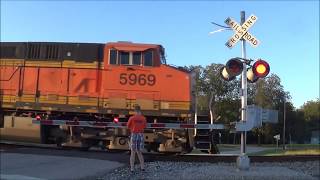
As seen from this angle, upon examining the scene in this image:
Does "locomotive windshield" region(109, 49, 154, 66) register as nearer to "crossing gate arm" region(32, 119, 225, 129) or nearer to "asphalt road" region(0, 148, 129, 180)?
"crossing gate arm" region(32, 119, 225, 129)

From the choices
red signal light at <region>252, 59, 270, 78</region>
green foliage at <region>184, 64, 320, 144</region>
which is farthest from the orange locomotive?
green foliage at <region>184, 64, 320, 144</region>

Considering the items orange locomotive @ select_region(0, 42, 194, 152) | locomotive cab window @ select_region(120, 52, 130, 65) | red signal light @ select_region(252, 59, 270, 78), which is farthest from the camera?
locomotive cab window @ select_region(120, 52, 130, 65)

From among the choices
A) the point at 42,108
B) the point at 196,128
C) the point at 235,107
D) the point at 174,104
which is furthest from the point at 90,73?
the point at 235,107

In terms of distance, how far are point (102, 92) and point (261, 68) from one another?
7.51m

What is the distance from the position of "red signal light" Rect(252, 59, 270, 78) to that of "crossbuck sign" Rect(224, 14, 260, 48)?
657mm

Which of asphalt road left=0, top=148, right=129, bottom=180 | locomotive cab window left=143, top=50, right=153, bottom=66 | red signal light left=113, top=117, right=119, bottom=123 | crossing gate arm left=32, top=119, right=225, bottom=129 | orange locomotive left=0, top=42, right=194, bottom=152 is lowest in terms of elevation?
asphalt road left=0, top=148, right=129, bottom=180

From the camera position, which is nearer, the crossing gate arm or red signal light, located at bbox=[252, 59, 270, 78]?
red signal light, located at bbox=[252, 59, 270, 78]

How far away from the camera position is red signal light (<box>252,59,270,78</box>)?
1105 cm

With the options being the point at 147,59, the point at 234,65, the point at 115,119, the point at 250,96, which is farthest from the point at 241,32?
the point at 250,96

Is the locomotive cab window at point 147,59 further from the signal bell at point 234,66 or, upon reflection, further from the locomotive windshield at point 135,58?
the signal bell at point 234,66

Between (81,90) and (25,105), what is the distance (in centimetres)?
215

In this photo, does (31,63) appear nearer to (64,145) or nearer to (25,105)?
(25,105)

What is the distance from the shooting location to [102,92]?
17109mm

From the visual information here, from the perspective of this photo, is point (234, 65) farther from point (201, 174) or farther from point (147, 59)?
point (147, 59)
